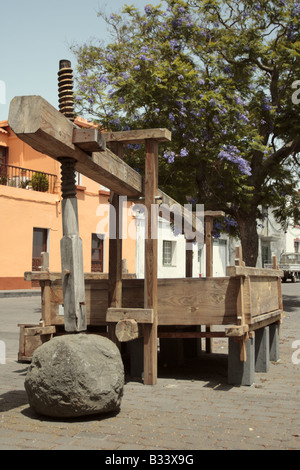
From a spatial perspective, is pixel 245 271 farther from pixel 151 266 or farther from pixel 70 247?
pixel 70 247

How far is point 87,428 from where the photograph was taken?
14.2ft

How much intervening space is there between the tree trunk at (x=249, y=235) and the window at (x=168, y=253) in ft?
40.5

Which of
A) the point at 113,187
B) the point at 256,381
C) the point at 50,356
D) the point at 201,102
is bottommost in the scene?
the point at 256,381

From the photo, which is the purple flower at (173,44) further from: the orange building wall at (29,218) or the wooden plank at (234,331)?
the wooden plank at (234,331)

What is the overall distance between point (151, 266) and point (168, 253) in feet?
75.1

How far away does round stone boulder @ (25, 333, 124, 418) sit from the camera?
4473 mm

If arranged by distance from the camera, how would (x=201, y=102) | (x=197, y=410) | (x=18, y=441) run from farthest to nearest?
(x=201, y=102), (x=197, y=410), (x=18, y=441)

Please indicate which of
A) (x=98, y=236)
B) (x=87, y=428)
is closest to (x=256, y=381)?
(x=87, y=428)

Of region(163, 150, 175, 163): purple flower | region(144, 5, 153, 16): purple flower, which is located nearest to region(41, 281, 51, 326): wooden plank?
region(163, 150, 175, 163): purple flower

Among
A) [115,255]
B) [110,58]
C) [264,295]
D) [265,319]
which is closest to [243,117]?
[110,58]

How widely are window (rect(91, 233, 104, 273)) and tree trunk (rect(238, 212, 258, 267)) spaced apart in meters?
10.6
